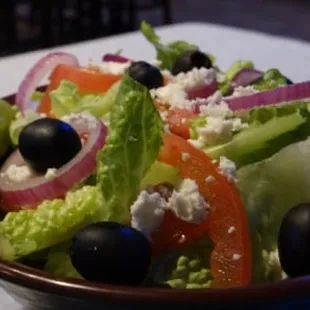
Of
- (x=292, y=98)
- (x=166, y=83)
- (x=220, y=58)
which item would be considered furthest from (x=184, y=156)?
(x=220, y=58)

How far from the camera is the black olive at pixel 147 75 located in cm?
99

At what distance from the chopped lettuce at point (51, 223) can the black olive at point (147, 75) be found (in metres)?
0.28

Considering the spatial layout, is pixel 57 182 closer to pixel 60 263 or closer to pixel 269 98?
pixel 60 263

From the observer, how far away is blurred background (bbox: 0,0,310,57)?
415cm

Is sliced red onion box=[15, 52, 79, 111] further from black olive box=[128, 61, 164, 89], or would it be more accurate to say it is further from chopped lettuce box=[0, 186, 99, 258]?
chopped lettuce box=[0, 186, 99, 258]

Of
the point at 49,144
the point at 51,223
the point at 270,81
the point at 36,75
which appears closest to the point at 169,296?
the point at 51,223

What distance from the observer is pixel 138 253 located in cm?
65

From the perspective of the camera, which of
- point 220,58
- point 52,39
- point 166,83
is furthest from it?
point 52,39

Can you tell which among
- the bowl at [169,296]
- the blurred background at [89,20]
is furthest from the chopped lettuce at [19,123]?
the blurred background at [89,20]

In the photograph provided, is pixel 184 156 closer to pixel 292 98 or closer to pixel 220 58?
pixel 292 98

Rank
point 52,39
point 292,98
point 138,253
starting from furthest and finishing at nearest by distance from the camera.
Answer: point 52,39 → point 292,98 → point 138,253

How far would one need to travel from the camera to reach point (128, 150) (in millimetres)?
714

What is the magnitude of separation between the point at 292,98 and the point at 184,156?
213mm

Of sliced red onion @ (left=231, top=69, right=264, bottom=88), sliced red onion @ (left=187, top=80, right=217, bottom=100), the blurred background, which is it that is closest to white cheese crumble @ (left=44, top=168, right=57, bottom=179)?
sliced red onion @ (left=187, top=80, right=217, bottom=100)
